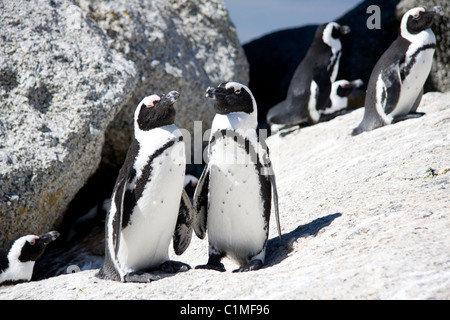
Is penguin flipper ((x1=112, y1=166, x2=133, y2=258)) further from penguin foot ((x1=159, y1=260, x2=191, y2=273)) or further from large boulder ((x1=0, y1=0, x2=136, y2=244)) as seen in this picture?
large boulder ((x1=0, y1=0, x2=136, y2=244))

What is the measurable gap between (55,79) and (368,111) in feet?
10.6

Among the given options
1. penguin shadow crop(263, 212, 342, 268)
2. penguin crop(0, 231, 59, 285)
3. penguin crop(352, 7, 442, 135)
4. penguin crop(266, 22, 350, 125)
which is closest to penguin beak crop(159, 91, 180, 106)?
penguin shadow crop(263, 212, 342, 268)

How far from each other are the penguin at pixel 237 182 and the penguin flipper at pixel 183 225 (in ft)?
0.41

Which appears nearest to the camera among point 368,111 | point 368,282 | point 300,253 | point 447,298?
point 447,298

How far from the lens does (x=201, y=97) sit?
20.2 feet

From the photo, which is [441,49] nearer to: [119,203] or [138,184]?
[138,184]

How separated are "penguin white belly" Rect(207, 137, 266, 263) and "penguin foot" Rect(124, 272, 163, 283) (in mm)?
520

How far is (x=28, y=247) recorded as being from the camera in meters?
3.95

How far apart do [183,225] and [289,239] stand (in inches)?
28.4

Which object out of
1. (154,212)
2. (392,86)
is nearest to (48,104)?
(154,212)

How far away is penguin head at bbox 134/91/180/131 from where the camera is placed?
304 cm

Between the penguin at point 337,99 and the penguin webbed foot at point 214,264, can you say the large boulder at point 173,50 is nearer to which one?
the penguin at point 337,99
